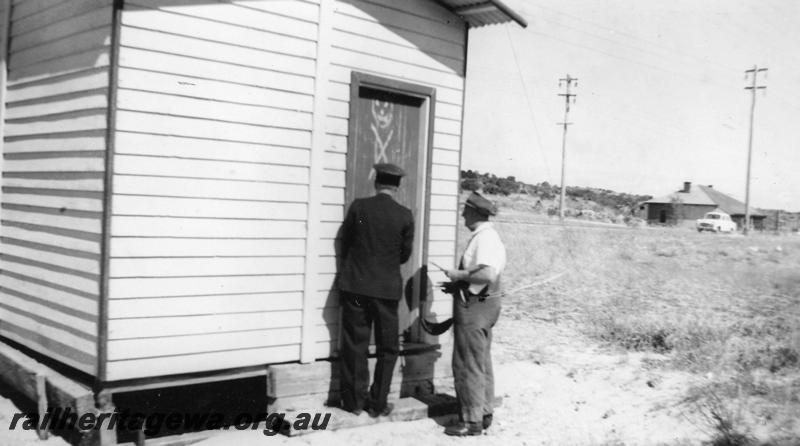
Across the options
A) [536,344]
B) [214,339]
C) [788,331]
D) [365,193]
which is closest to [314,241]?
[365,193]

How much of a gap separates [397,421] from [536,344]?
165 inches

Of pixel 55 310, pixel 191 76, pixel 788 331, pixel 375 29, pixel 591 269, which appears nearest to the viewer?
pixel 191 76

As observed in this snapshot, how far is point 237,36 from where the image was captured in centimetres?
545

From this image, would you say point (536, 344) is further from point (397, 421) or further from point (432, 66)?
point (432, 66)

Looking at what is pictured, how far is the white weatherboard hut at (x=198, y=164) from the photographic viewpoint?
5027 mm

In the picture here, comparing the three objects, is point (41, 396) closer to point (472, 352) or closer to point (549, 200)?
point (472, 352)

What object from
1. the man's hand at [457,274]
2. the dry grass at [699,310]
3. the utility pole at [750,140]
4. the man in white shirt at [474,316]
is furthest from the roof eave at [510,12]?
the utility pole at [750,140]

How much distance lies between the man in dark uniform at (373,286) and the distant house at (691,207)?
73.1 m

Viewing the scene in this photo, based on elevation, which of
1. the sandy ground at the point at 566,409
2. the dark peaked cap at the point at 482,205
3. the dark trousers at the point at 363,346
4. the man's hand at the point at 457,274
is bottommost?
the sandy ground at the point at 566,409

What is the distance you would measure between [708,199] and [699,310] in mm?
69980

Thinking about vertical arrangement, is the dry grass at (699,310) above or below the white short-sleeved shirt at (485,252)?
below

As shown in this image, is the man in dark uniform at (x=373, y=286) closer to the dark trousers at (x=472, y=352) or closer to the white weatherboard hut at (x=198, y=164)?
the white weatherboard hut at (x=198, y=164)

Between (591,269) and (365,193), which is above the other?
(365,193)

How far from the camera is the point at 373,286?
5.66m
